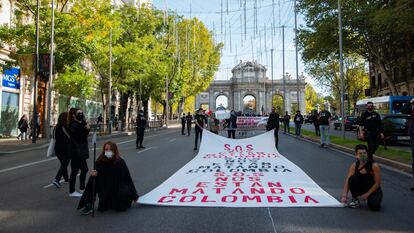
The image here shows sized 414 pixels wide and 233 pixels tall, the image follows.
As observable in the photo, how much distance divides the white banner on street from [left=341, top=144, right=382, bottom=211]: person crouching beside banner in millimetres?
333

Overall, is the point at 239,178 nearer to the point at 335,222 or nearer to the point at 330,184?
the point at 330,184

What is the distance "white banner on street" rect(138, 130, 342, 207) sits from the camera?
6016 millimetres

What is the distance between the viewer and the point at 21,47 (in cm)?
2250

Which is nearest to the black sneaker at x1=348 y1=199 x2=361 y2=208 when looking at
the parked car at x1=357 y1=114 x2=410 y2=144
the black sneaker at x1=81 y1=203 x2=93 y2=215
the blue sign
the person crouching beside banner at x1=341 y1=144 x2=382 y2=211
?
the person crouching beside banner at x1=341 y1=144 x2=382 y2=211

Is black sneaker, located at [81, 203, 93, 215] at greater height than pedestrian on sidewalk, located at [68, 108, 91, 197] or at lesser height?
lesser

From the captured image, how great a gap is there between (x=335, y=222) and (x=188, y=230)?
2013 mm

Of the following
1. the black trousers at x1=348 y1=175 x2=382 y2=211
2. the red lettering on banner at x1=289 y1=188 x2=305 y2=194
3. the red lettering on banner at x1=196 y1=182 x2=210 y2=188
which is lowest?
the red lettering on banner at x1=289 y1=188 x2=305 y2=194

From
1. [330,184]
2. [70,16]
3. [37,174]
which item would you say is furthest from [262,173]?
[70,16]

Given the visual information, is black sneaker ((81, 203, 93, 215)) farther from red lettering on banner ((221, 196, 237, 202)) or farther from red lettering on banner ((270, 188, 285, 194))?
red lettering on banner ((270, 188, 285, 194))

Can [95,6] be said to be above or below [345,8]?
below

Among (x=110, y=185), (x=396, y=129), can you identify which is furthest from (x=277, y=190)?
(x=396, y=129)

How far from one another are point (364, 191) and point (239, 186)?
2.26 meters

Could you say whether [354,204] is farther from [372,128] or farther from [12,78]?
[12,78]

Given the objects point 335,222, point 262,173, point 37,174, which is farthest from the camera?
point 37,174
